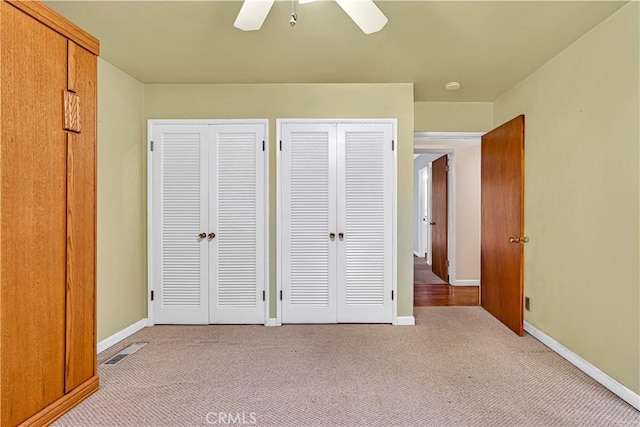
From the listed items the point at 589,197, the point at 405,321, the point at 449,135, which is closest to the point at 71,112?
the point at 405,321

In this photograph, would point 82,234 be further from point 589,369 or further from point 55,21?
point 589,369

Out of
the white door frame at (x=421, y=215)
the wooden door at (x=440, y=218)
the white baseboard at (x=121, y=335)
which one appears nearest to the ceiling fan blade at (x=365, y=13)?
the white baseboard at (x=121, y=335)

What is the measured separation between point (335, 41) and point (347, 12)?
0.72 meters

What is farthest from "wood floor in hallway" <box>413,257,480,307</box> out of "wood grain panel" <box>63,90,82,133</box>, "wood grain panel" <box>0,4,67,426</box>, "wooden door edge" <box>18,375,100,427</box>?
"wood grain panel" <box>63,90,82,133</box>

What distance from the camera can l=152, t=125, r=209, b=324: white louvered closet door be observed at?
318 cm

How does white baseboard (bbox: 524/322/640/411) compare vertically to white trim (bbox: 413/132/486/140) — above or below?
below

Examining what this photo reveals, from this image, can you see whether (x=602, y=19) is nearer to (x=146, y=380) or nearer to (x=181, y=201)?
(x=181, y=201)

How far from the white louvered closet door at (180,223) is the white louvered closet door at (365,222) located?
4.41ft

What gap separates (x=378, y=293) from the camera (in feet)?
10.5

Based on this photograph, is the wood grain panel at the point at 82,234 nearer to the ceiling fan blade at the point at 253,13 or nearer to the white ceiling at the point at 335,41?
the white ceiling at the point at 335,41

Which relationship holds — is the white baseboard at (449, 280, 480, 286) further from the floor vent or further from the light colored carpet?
the floor vent

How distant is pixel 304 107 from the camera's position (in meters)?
3.19

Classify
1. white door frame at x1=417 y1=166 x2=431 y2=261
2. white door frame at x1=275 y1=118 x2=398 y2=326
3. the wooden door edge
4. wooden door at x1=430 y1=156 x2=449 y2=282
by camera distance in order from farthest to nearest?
1. white door frame at x1=417 y1=166 x2=431 y2=261
2. wooden door at x1=430 y1=156 x2=449 y2=282
3. white door frame at x1=275 y1=118 x2=398 y2=326
4. the wooden door edge

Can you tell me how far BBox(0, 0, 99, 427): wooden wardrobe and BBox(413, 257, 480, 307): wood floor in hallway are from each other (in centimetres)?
337
